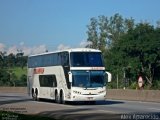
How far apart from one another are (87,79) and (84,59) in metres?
1.39

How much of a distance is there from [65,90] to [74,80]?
158 cm

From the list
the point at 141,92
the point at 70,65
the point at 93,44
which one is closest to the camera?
the point at 70,65

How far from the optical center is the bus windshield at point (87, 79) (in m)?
34.8

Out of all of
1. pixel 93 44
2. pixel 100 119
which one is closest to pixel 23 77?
pixel 93 44

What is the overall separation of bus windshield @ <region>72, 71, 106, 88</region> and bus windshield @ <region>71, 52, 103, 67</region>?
1.80ft

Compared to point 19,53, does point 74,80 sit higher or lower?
lower

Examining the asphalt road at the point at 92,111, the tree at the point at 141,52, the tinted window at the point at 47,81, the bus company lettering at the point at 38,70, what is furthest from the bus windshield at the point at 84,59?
the tree at the point at 141,52

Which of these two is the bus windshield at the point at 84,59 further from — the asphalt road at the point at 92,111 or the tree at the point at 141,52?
the tree at the point at 141,52

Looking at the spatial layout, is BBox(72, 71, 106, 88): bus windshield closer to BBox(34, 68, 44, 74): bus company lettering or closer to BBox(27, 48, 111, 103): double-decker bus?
BBox(27, 48, 111, 103): double-decker bus

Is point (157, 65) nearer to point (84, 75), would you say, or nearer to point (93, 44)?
point (93, 44)

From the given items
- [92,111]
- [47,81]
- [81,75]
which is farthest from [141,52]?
[92,111]

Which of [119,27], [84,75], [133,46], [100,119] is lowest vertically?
[100,119]

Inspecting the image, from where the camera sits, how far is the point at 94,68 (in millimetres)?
34844

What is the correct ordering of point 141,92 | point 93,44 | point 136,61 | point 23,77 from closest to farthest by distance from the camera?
point 141,92 → point 136,61 → point 23,77 → point 93,44
